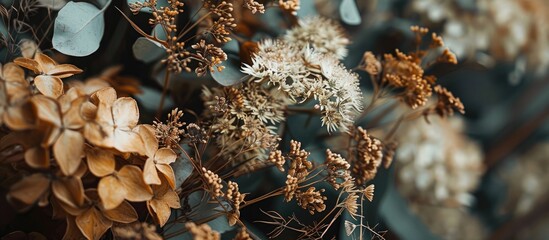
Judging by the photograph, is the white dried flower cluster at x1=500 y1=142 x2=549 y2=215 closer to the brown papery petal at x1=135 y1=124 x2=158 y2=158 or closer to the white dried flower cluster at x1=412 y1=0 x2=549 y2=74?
the white dried flower cluster at x1=412 y1=0 x2=549 y2=74

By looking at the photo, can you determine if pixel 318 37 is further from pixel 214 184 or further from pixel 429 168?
pixel 429 168

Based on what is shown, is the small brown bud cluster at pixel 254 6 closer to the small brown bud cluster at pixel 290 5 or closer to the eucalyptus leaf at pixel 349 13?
the small brown bud cluster at pixel 290 5

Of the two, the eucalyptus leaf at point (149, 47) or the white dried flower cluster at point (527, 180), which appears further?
the white dried flower cluster at point (527, 180)

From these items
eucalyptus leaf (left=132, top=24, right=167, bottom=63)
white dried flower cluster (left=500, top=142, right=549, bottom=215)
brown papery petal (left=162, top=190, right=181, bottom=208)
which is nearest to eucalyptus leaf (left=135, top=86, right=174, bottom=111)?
eucalyptus leaf (left=132, top=24, right=167, bottom=63)

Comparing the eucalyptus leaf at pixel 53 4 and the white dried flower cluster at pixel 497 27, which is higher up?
the eucalyptus leaf at pixel 53 4

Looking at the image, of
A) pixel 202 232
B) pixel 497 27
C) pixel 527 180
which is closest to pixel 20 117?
pixel 202 232

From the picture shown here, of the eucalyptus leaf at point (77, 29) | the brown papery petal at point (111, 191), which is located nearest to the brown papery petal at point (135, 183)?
the brown papery petal at point (111, 191)

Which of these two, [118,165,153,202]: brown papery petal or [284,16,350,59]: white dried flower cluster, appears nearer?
[118,165,153,202]: brown papery petal
